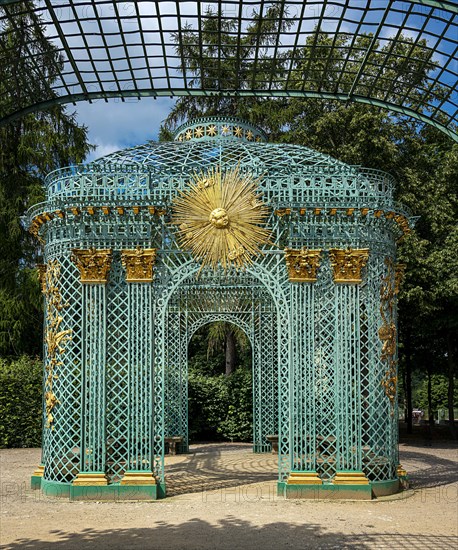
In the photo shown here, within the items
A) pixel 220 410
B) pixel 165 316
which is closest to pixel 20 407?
pixel 220 410

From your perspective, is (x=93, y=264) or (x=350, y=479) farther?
(x=93, y=264)

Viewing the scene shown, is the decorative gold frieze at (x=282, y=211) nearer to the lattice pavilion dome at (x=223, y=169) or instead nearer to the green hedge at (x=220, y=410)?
the lattice pavilion dome at (x=223, y=169)

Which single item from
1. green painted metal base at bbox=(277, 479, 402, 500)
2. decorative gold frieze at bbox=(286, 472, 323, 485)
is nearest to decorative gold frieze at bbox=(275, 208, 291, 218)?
decorative gold frieze at bbox=(286, 472, 323, 485)

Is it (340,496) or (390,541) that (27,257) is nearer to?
(340,496)

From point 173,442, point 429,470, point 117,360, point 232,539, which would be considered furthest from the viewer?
point 173,442

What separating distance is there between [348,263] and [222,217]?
2289 millimetres

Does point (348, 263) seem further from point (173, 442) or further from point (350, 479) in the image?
point (173, 442)

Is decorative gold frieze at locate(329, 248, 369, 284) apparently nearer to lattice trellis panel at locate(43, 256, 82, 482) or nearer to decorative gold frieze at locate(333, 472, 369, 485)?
decorative gold frieze at locate(333, 472, 369, 485)

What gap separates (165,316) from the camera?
11781mm

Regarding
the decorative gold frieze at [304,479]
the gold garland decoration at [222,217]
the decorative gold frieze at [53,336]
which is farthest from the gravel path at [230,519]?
the gold garland decoration at [222,217]

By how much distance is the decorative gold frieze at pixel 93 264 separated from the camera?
11.6 meters

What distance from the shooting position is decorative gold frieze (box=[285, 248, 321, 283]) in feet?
38.0

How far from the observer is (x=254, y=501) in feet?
36.1

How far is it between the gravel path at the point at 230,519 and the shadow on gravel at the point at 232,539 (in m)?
0.01
